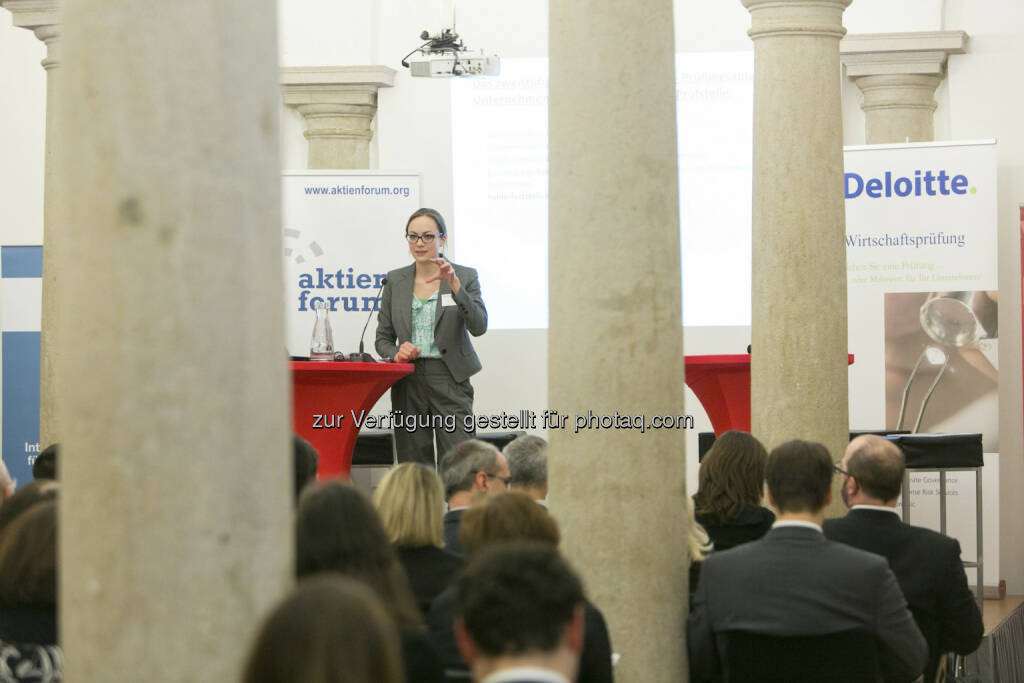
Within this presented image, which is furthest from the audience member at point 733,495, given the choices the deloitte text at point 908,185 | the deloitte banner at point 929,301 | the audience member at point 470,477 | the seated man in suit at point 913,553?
the deloitte text at point 908,185

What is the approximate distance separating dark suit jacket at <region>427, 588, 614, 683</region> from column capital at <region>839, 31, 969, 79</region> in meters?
6.96

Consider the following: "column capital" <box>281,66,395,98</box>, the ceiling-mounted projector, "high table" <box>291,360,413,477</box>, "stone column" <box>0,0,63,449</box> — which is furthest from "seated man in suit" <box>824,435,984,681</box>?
"column capital" <box>281,66,395,98</box>

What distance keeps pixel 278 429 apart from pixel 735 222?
7.92 m

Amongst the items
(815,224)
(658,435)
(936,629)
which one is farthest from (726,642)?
(815,224)

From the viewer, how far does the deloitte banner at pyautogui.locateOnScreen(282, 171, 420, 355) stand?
8.99m

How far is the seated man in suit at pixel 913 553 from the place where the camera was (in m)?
3.87

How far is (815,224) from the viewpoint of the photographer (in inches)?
226

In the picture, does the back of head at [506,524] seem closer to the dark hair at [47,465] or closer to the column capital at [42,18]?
the dark hair at [47,465]

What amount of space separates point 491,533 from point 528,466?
1.56m

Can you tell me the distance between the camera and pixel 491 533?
302cm

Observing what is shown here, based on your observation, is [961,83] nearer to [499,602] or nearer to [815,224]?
[815,224]

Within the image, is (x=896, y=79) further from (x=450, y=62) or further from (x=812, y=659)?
(x=812, y=659)

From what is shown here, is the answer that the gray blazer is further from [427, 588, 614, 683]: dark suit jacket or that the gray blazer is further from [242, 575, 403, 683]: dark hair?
[242, 575, 403, 683]: dark hair

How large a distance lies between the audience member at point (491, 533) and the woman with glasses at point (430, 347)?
319cm
